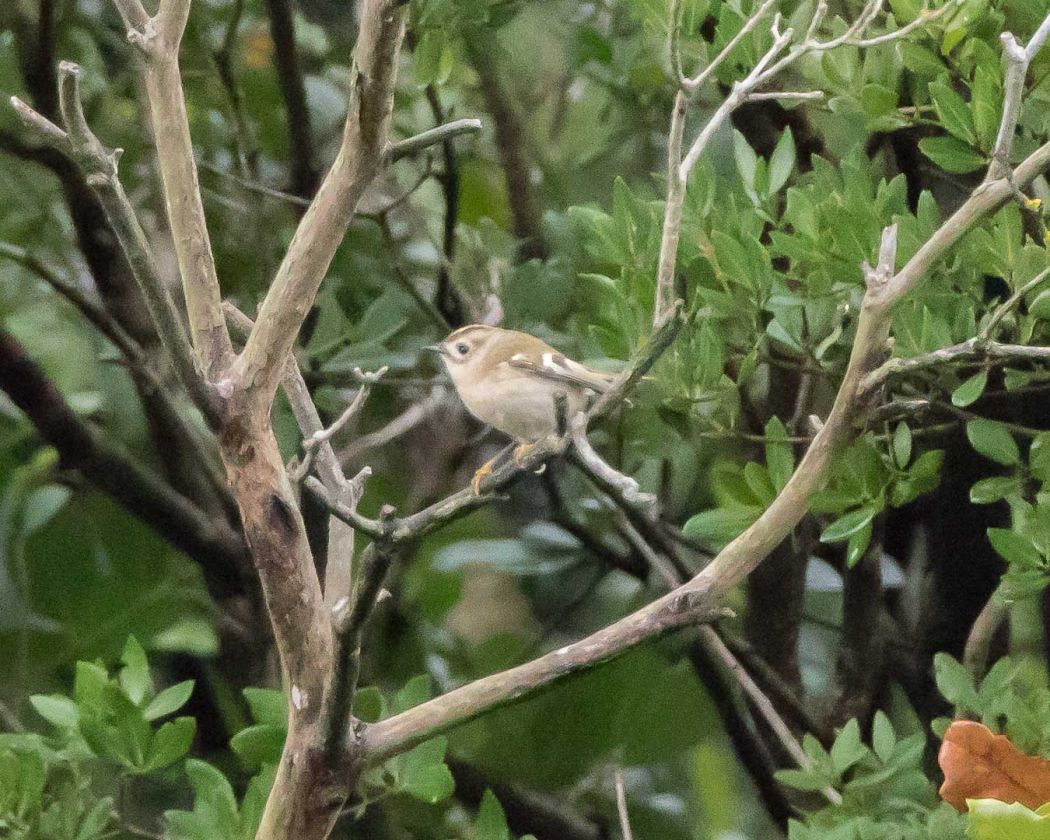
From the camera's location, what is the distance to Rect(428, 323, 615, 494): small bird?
4.69ft

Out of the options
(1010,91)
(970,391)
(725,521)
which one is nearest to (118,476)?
(725,521)

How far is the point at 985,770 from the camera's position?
104 cm

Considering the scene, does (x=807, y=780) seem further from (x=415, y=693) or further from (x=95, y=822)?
(x=95, y=822)

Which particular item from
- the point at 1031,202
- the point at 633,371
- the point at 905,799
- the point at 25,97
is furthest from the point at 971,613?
the point at 25,97

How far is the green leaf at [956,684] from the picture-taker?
1250 millimetres

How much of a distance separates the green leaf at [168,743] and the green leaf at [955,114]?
0.86 meters

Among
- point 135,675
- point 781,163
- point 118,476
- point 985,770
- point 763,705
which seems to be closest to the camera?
point 985,770

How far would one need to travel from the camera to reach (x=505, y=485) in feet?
3.44

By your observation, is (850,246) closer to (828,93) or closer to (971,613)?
(828,93)

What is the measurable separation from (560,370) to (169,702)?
1.65 ft

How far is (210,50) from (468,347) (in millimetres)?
599

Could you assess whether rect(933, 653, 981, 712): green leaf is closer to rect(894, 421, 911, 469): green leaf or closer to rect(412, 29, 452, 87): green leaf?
rect(894, 421, 911, 469): green leaf

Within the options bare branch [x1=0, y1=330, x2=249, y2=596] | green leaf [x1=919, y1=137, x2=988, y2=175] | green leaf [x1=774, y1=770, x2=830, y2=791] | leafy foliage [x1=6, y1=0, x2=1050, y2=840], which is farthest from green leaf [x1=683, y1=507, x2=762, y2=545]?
bare branch [x1=0, y1=330, x2=249, y2=596]

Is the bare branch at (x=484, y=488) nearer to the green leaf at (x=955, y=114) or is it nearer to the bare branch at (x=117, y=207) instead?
the bare branch at (x=117, y=207)
